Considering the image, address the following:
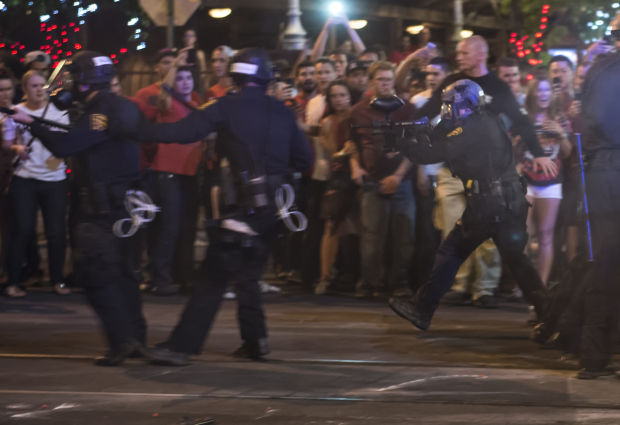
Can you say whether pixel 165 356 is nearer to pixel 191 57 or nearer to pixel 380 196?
pixel 380 196

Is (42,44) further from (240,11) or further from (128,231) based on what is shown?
(128,231)

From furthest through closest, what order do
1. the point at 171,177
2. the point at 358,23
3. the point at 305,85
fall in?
the point at 358,23
the point at 305,85
the point at 171,177

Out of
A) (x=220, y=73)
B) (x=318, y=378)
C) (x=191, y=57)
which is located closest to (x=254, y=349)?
(x=318, y=378)

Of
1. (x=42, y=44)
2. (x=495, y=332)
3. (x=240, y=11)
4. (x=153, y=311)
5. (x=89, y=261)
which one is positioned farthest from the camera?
(x=240, y=11)

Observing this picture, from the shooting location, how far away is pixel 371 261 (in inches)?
421

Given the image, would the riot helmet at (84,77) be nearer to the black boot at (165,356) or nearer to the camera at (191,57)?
the black boot at (165,356)

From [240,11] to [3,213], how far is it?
14381 millimetres

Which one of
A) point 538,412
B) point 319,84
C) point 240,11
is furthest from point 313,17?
point 538,412

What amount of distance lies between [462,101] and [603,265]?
1695mm

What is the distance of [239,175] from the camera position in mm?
7074

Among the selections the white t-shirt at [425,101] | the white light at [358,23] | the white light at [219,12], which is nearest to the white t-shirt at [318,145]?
the white t-shirt at [425,101]

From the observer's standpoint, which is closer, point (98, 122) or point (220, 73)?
point (98, 122)

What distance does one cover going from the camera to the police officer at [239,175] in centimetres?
704

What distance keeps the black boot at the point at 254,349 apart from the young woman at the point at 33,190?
3893mm
